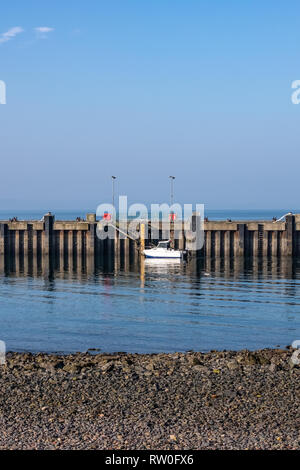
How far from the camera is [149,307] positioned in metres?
39.5

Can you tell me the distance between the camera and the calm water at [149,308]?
28.7 m

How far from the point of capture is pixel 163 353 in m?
24.9

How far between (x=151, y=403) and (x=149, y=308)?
22.1 metres

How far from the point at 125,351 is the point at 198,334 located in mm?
5108

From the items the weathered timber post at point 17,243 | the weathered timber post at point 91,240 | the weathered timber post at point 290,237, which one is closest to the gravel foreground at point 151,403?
the weathered timber post at point 91,240

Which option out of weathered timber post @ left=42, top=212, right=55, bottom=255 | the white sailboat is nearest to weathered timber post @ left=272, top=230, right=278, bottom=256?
the white sailboat

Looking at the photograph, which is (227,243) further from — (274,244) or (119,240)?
(119,240)

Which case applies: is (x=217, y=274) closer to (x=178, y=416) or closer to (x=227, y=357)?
(x=227, y=357)

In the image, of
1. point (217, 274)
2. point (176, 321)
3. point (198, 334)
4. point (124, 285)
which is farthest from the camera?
point (217, 274)

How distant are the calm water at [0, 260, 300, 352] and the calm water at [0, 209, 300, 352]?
Result: 0.16ft

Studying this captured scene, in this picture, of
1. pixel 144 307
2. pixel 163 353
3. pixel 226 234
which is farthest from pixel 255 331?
pixel 226 234

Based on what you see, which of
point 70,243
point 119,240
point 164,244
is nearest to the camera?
point 70,243

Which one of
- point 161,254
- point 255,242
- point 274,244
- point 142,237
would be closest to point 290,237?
point 274,244

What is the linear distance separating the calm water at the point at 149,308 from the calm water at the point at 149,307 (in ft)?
0.16
